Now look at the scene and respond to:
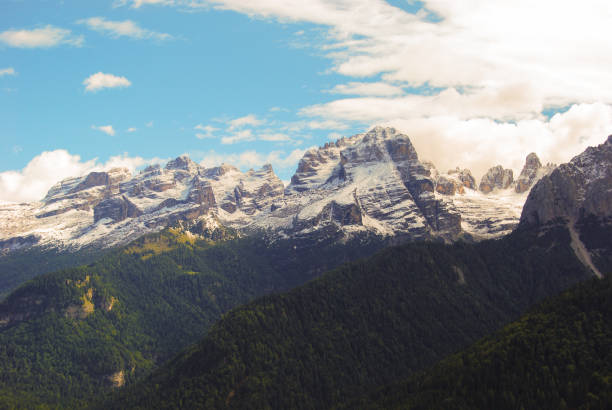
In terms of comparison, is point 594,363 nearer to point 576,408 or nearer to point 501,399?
point 576,408

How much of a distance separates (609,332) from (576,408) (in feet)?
118

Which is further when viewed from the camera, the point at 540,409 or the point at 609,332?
the point at 609,332

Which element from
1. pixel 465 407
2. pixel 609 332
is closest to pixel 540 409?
pixel 465 407

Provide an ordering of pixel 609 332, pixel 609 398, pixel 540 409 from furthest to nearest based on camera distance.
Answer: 1. pixel 609 332
2. pixel 540 409
3. pixel 609 398

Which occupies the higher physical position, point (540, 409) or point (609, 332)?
point (609, 332)

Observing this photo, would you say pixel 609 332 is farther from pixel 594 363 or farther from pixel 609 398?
pixel 609 398

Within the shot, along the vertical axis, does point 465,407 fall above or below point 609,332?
below

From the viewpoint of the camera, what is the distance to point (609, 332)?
198 meters

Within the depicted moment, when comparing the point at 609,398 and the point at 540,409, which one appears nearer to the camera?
the point at 609,398

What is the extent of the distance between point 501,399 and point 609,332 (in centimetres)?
4616

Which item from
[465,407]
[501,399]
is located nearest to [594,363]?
[501,399]

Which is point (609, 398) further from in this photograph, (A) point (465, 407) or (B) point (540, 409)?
(A) point (465, 407)

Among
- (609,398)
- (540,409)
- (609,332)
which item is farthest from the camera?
(609,332)

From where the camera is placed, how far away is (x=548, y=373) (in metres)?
193
